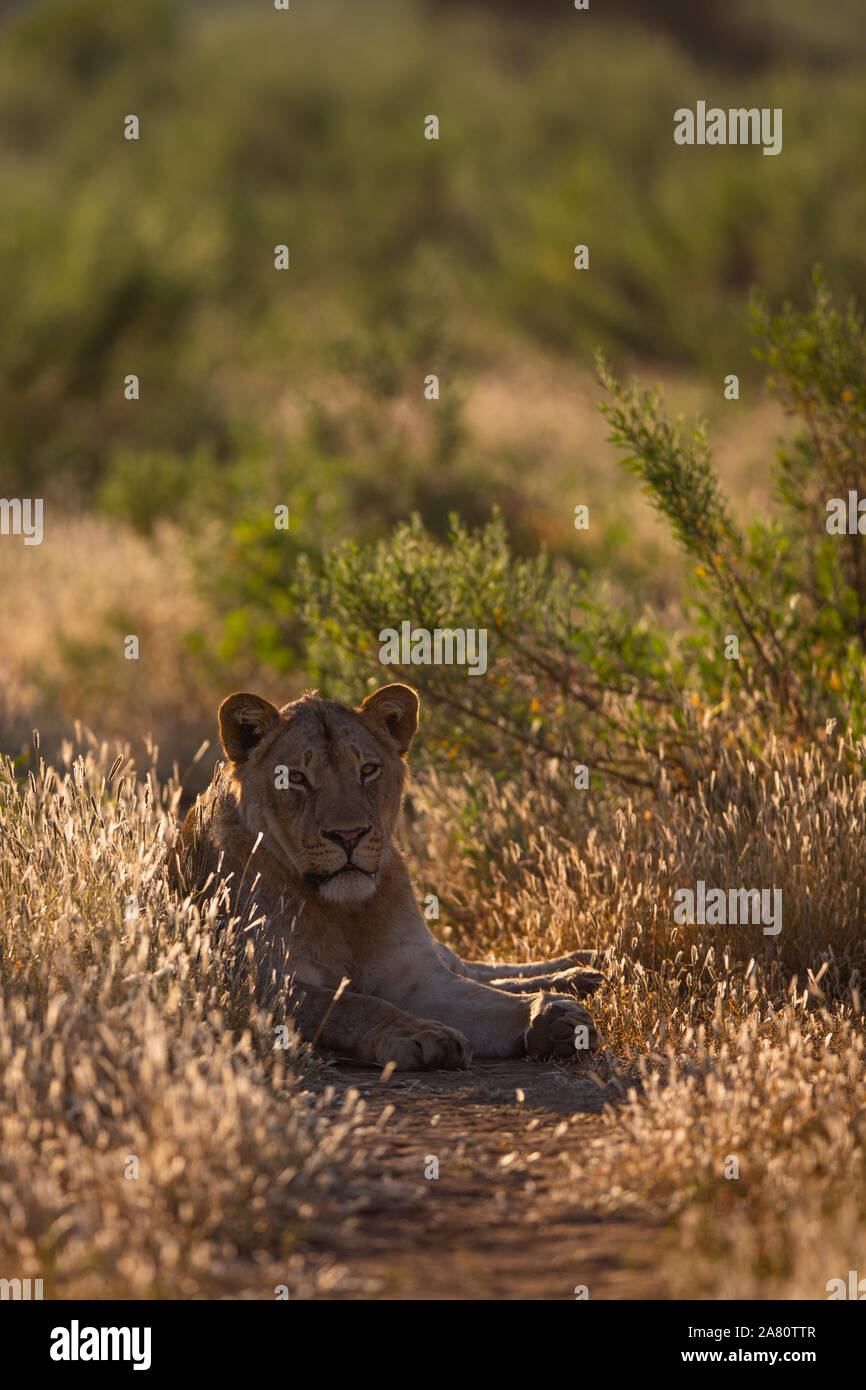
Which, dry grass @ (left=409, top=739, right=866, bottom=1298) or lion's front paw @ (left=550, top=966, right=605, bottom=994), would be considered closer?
dry grass @ (left=409, top=739, right=866, bottom=1298)

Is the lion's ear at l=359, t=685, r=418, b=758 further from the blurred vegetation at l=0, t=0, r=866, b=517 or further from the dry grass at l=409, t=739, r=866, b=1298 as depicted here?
the blurred vegetation at l=0, t=0, r=866, b=517

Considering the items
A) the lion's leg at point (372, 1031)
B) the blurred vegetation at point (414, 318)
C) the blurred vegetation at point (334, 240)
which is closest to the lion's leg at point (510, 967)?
the lion's leg at point (372, 1031)

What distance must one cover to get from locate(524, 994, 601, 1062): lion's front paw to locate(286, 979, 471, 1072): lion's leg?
26 cm

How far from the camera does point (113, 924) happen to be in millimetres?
5336

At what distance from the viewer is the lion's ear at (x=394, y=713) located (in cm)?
597

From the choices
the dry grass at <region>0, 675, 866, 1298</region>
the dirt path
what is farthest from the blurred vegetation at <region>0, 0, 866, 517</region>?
the dirt path

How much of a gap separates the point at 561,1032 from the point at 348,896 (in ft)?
2.72

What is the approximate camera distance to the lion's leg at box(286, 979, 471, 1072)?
531cm

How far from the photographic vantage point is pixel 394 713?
605 cm

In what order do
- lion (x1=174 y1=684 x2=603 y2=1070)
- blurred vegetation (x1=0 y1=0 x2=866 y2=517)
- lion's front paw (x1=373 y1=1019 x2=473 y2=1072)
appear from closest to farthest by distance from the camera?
lion's front paw (x1=373 y1=1019 x2=473 y2=1072) < lion (x1=174 y1=684 x2=603 y2=1070) < blurred vegetation (x1=0 y1=0 x2=866 y2=517)

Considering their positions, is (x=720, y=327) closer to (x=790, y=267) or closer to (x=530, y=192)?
(x=790, y=267)

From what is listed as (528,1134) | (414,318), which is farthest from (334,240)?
(528,1134)

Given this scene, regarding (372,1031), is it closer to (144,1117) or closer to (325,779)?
(325,779)

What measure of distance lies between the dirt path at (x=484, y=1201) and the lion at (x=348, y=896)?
0.20 m
